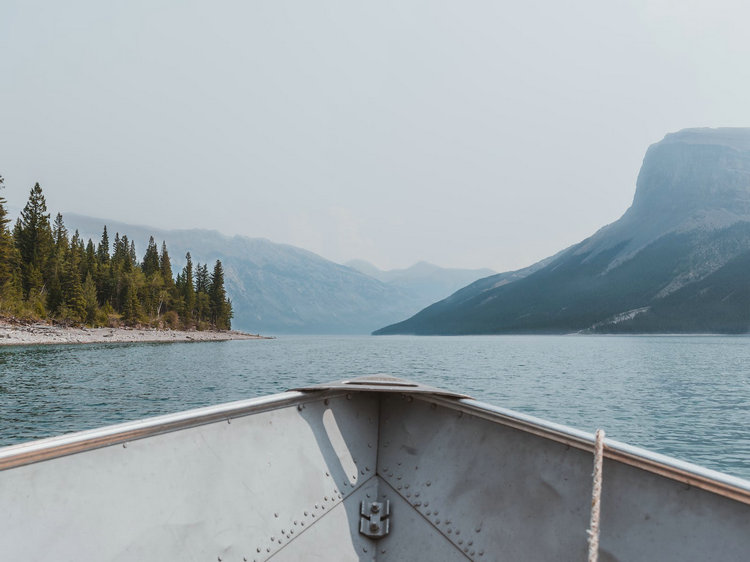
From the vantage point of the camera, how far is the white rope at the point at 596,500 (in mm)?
1970

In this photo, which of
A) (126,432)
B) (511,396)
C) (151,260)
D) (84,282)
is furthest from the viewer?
(151,260)

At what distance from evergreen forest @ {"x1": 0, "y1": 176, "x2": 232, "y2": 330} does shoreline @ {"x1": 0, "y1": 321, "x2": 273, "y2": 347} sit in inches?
126

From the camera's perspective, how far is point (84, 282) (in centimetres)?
8250

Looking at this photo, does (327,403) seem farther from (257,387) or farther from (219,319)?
(219,319)

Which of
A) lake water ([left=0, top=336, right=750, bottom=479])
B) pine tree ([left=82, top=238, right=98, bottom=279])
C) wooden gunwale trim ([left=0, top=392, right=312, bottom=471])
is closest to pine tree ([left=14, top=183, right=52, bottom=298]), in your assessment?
pine tree ([left=82, top=238, right=98, bottom=279])

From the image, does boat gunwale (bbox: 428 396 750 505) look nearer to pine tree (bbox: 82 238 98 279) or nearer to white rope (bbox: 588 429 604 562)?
white rope (bbox: 588 429 604 562)

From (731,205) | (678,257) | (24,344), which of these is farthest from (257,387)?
(731,205)

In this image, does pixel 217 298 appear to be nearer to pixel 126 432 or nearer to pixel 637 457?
pixel 126 432

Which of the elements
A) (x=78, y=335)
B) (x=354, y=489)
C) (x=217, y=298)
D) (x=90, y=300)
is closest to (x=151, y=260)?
(x=217, y=298)

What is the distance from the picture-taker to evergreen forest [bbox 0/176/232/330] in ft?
219

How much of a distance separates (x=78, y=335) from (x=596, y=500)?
261ft

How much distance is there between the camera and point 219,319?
123 meters

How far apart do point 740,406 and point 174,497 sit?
1066 inches

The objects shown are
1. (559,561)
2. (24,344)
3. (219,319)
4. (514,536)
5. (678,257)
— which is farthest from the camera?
(678,257)
